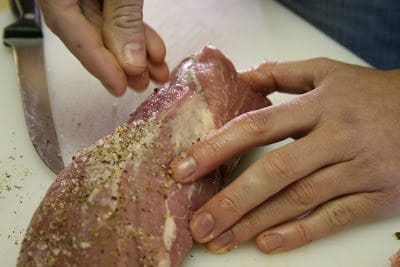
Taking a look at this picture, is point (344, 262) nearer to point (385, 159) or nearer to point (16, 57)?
point (385, 159)

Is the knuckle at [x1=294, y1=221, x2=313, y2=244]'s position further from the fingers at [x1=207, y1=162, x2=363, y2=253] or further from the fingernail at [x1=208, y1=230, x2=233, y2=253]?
the fingernail at [x1=208, y1=230, x2=233, y2=253]

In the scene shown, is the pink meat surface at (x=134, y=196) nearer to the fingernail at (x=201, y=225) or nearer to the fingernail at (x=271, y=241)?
the fingernail at (x=201, y=225)

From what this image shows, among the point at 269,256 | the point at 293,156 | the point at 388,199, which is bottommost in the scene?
the point at 269,256

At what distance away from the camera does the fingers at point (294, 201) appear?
4.58ft

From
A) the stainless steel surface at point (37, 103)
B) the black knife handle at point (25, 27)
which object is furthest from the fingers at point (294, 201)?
the black knife handle at point (25, 27)

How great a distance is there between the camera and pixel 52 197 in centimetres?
128

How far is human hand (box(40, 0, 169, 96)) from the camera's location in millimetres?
1564

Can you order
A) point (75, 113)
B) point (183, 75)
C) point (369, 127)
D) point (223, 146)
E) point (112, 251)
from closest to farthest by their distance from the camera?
point (112, 251), point (223, 146), point (369, 127), point (183, 75), point (75, 113)

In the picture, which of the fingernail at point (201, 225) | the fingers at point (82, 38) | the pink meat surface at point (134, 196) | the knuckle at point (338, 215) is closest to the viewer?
the pink meat surface at point (134, 196)

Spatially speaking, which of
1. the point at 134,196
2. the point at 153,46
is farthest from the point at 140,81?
the point at 134,196

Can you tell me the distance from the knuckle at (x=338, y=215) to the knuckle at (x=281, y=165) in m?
0.16

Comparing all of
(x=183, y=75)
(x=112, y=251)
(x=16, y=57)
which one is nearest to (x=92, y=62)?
(x=183, y=75)

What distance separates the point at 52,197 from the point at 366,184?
0.81m

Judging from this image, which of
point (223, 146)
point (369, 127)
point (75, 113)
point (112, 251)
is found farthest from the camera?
point (75, 113)
